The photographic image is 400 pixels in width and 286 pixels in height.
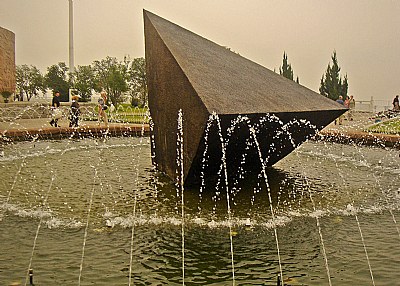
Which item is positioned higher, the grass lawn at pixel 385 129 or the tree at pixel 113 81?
the tree at pixel 113 81

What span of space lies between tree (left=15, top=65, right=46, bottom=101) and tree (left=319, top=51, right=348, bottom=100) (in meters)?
36.2

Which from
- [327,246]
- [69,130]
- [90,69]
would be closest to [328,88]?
[90,69]

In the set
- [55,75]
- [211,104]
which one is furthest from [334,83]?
[211,104]

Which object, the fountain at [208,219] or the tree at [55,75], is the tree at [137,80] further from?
the fountain at [208,219]

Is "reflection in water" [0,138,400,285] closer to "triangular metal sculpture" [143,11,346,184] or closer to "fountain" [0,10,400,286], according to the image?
"fountain" [0,10,400,286]

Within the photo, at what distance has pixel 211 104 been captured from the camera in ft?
18.4

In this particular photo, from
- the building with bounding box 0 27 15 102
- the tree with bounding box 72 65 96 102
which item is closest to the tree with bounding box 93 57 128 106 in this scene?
the tree with bounding box 72 65 96 102

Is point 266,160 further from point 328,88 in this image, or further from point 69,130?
point 328,88

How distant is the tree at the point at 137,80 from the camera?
158 ft

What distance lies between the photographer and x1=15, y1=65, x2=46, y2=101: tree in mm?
58781

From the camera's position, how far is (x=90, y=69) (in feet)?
167

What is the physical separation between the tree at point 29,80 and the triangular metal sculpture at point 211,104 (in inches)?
2147

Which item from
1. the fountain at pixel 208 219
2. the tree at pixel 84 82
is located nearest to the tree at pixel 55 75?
the tree at pixel 84 82

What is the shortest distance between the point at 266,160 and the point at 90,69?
45.8 m
